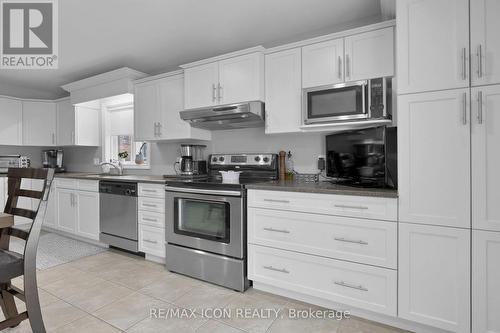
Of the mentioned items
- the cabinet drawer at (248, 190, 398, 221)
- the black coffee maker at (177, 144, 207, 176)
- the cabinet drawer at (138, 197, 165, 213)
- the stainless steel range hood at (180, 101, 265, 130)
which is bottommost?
the cabinet drawer at (138, 197, 165, 213)

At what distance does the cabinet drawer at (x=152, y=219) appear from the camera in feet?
9.42

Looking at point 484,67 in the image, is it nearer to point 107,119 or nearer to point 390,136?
point 390,136

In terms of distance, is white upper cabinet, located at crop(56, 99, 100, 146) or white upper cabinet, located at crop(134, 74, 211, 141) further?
white upper cabinet, located at crop(56, 99, 100, 146)

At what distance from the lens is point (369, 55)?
7.07 ft

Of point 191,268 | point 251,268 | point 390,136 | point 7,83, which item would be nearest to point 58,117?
point 7,83

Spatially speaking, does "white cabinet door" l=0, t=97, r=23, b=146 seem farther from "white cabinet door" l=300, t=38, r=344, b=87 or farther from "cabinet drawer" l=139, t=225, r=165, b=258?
"white cabinet door" l=300, t=38, r=344, b=87

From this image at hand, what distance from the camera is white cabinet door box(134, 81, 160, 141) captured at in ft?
11.1

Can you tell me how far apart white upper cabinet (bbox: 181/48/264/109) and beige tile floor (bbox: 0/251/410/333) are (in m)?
1.83

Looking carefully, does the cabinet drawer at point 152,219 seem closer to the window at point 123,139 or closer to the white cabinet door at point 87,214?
the white cabinet door at point 87,214

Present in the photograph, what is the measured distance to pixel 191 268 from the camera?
2545 millimetres

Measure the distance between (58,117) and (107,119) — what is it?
1.02m

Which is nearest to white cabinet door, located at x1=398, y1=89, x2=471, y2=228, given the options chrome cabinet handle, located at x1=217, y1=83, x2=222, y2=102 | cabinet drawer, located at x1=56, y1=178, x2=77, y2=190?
chrome cabinet handle, located at x1=217, y1=83, x2=222, y2=102

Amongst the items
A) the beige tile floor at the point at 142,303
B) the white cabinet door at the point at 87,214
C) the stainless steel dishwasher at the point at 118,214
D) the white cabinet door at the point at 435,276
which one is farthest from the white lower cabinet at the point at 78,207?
the white cabinet door at the point at 435,276

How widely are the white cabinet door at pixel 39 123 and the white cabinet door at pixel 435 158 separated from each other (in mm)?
5517
